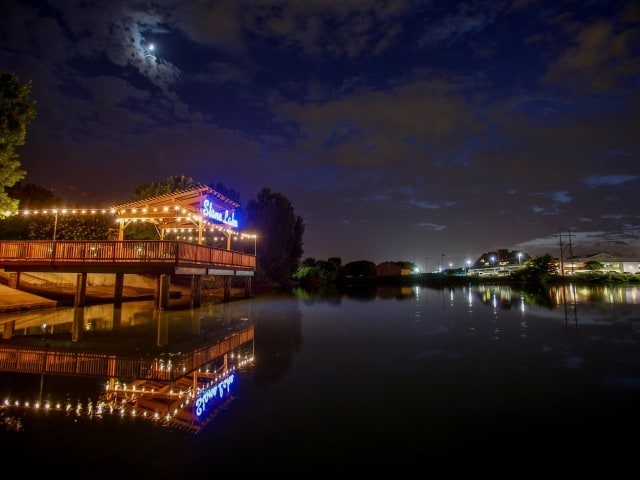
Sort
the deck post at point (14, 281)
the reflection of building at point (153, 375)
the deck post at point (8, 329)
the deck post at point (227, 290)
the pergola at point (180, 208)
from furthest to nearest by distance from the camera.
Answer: the deck post at point (227, 290) → the pergola at point (180, 208) → the deck post at point (14, 281) → the deck post at point (8, 329) → the reflection of building at point (153, 375)

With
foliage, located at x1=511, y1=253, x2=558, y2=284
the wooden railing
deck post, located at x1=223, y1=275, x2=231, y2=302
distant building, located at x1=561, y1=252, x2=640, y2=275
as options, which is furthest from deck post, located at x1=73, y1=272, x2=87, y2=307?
distant building, located at x1=561, y1=252, x2=640, y2=275

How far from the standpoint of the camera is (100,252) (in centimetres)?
1852

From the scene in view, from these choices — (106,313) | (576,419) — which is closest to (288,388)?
(576,419)

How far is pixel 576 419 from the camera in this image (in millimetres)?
5348

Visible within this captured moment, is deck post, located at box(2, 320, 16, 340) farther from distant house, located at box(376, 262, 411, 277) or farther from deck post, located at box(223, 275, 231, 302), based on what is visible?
distant house, located at box(376, 262, 411, 277)

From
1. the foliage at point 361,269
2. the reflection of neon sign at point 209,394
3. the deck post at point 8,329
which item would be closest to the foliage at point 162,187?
the deck post at point 8,329

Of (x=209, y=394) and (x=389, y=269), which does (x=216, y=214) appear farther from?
(x=389, y=269)

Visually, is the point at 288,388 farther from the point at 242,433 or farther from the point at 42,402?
the point at 42,402

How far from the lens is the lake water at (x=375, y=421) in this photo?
4109 mm

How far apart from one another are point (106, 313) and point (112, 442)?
1456 cm

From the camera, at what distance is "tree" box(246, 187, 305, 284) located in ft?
166

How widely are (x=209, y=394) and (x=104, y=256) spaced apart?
15067mm

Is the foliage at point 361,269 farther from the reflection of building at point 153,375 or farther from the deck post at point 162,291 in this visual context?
the reflection of building at point 153,375

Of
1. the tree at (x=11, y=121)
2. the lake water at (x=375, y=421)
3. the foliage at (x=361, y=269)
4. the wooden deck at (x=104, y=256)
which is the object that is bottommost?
the lake water at (x=375, y=421)
